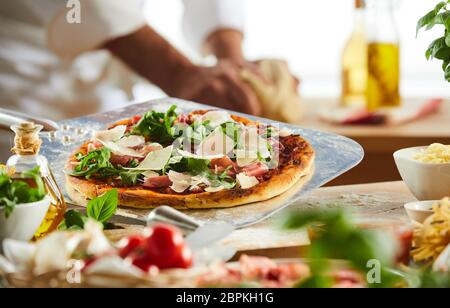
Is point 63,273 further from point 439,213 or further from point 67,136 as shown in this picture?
point 67,136

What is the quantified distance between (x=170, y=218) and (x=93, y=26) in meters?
1.39

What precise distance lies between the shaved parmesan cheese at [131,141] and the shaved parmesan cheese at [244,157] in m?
0.14

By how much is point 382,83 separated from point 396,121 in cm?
11

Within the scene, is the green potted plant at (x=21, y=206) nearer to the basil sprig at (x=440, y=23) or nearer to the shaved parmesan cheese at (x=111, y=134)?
the shaved parmesan cheese at (x=111, y=134)

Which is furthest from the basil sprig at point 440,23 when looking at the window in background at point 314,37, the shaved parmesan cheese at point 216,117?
the window in background at point 314,37

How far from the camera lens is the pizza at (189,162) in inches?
42.9

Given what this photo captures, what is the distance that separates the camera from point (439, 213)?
2.87 ft

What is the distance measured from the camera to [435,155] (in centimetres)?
108

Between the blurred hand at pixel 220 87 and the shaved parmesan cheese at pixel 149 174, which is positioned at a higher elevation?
the blurred hand at pixel 220 87

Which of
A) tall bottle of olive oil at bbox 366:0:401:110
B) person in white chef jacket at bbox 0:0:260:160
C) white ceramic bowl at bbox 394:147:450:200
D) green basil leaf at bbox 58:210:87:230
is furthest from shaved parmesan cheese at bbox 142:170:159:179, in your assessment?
tall bottle of olive oil at bbox 366:0:401:110

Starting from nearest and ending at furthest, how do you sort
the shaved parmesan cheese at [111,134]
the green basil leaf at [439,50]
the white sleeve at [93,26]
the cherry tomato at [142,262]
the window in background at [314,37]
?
the cherry tomato at [142,262]
the green basil leaf at [439,50]
the shaved parmesan cheese at [111,134]
the white sleeve at [93,26]
the window in background at [314,37]

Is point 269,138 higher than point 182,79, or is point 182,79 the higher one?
point 182,79
